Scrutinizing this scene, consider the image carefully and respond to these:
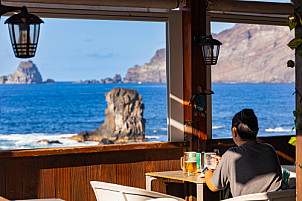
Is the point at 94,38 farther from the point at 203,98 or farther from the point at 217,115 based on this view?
the point at 203,98

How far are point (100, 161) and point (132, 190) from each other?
112cm

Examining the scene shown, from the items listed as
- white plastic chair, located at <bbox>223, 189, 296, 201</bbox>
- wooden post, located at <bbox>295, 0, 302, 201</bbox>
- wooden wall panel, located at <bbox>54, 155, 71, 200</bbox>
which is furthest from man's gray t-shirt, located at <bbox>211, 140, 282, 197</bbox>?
wooden wall panel, located at <bbox>54, 155, 71, 200</bbox>

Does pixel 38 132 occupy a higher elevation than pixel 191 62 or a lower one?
lower

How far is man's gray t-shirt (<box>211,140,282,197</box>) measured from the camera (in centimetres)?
281

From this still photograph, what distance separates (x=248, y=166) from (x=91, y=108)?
28.5m

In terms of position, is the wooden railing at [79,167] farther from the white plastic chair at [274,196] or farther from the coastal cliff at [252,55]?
the coastal cliff at [252,55]

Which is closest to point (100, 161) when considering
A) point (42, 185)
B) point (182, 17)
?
point (42, 185)

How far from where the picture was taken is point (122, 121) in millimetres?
29453

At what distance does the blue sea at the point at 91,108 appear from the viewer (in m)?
29.0

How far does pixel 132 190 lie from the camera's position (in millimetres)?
3033

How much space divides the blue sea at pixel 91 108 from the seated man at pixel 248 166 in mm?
25655

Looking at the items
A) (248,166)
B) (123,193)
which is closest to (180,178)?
(123,193)

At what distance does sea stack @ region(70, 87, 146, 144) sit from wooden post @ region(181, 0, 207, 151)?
80.2 feet

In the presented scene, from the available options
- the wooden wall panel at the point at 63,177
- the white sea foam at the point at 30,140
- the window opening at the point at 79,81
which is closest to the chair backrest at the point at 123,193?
the wooden wall panel at the point at 63,177
